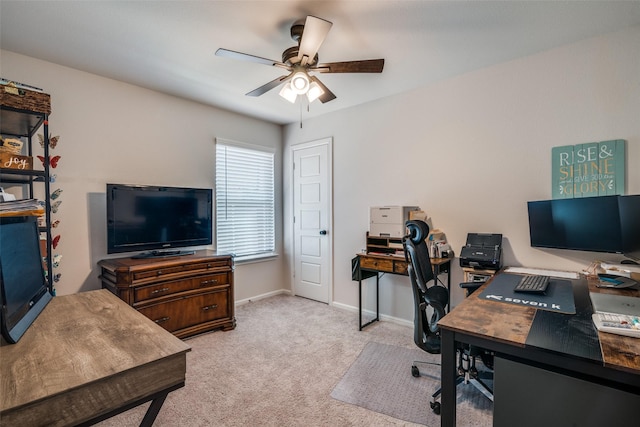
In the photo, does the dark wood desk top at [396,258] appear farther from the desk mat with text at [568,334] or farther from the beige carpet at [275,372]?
the desk mat with text at [568,334]

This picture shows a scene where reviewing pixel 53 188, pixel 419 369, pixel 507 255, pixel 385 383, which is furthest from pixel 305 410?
pixel 53 188

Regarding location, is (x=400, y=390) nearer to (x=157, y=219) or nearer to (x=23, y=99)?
(x=157, y=219)

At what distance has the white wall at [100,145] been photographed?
2.63 metres

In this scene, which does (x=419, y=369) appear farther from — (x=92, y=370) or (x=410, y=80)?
(x=410, y=80)

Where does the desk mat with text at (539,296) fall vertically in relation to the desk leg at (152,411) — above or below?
above

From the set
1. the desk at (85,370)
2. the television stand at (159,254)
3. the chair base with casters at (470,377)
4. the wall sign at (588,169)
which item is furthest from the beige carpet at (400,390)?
the television stand at (159,254)

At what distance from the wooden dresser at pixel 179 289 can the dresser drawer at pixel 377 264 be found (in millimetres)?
1434

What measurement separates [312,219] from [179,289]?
6.30 ft

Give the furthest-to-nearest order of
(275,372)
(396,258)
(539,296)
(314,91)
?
(396,258) → (275,372) → (314,91) → (539,296)

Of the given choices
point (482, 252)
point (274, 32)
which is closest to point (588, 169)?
point (482, 252)

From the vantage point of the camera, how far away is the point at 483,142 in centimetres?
281

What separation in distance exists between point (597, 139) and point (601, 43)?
28.4 inches

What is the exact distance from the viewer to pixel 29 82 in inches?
97.0

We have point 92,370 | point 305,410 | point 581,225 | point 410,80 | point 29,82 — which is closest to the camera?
point 92,370
